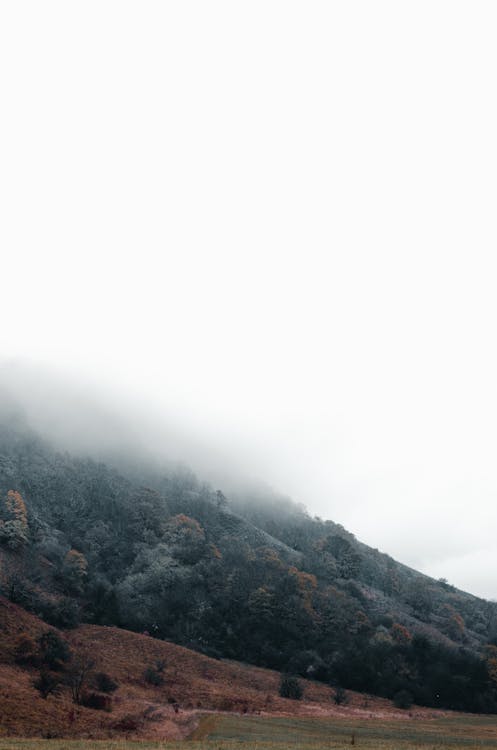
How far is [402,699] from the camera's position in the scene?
74.1 meters

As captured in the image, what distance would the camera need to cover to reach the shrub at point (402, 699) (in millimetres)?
73188

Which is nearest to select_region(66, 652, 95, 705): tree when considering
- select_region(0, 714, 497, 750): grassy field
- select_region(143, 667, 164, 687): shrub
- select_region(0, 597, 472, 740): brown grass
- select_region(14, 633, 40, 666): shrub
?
select_region(0, 597, 472, 740): brown grass

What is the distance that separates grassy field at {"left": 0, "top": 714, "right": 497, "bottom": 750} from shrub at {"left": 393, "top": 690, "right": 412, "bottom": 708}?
17291mm

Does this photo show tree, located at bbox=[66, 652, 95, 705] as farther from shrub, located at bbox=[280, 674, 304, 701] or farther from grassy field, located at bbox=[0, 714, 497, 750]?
shrub, located at bbox=[280, 674, 304, 701]

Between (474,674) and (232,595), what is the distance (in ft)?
156

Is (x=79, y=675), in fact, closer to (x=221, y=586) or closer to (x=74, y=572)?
(x=74, y=572)

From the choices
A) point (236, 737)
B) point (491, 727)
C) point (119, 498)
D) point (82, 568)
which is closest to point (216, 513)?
point (119, 498)

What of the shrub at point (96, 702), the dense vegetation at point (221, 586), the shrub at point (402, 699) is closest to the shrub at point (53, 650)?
the shrub at point (96, 702)

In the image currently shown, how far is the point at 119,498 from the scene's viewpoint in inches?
5758

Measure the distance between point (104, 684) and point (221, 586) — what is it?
2359 inches

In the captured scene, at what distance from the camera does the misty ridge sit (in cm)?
8781

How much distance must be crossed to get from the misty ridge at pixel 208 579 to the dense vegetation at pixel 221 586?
32 cm

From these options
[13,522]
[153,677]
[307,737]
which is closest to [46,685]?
[153,677]

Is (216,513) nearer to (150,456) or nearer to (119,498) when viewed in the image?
(119,498)
